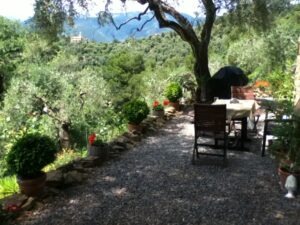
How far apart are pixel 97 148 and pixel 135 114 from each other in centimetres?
161

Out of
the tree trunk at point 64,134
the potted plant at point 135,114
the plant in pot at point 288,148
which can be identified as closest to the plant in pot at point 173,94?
the potted plant at point 135,114

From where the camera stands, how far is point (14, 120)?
9.55 m

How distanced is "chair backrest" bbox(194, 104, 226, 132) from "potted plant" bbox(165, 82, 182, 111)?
13.8ft

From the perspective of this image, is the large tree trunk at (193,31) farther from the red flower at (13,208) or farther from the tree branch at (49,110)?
the red flower at (13,208)

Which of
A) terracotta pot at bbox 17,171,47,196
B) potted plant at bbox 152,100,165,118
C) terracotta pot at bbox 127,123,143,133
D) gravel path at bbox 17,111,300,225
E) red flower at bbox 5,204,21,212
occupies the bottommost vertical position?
gravel path at bbox 17,111,300,225

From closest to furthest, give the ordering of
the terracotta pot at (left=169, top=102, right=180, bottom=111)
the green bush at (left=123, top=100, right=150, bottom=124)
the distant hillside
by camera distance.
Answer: the green bush at (left=123, top=100, right=150, bottom=124)
the distant hillside
the terracotta pot at (left=169, top=102, right=180, bottom=111)

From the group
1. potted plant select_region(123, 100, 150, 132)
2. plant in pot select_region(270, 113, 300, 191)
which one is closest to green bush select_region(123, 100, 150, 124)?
potted plant select_region(123, 100, 150, 132)

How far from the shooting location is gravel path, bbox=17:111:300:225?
357 centimetres

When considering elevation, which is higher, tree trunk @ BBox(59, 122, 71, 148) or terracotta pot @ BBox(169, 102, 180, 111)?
terracotta pot @ BBox(169, 102, 180, 111)

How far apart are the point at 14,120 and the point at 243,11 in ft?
21.9

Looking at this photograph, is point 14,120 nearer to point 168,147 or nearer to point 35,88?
point 35,88

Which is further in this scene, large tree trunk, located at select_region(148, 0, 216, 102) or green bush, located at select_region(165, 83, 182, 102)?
green bush, located at select_region(165, 83, 182, 102)

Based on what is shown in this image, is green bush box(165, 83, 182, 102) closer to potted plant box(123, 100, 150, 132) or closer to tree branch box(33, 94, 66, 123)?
potted plant box(123, 100, 150, 132)

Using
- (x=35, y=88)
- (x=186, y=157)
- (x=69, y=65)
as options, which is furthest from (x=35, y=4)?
(x=69, y=65)
